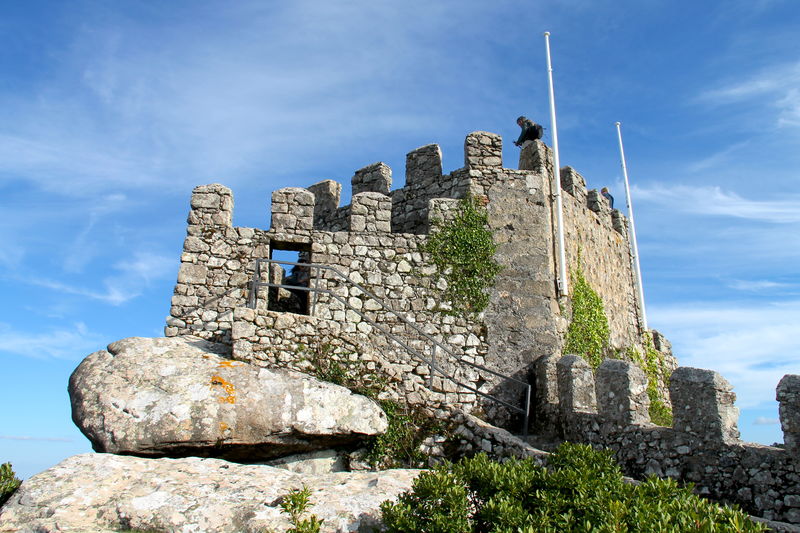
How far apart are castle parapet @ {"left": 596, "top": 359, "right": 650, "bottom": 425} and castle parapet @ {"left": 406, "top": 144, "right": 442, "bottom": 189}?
5.74m

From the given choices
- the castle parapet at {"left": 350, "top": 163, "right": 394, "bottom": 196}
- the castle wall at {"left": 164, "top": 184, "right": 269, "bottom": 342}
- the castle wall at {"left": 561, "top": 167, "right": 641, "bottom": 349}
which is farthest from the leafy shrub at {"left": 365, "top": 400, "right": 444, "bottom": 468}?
the castle parapet at {"left": 350, "top": 163, "right": 394, "bottom": 196}

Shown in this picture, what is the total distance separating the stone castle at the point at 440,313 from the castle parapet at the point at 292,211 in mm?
20

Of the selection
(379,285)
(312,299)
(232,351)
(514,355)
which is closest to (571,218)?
(514,355)

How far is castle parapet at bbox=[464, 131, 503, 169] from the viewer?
12.9 meters

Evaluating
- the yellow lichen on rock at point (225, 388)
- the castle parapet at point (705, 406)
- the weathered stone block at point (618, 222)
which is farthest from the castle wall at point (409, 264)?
the weathered stone block at point (618, 222)

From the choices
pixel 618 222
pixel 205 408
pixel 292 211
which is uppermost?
pixel 618 222

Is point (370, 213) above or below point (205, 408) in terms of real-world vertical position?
above

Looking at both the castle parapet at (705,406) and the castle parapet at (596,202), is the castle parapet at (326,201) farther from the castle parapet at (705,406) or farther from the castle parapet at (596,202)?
the castle parapet at (705,406)

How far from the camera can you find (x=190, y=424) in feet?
28.0

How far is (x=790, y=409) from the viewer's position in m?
7.04

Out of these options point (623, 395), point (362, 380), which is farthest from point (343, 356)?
point (623, 395)

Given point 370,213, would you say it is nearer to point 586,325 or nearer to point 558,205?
point 558,205

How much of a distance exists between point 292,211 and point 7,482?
6310 mm

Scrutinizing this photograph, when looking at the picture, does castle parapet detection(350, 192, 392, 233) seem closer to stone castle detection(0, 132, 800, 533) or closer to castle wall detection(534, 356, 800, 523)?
stone castle detection(0, 132, 800, 533)
